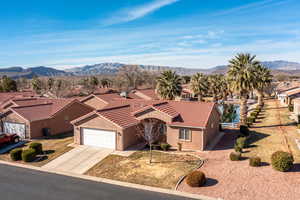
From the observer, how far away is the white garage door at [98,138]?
88.1 ft

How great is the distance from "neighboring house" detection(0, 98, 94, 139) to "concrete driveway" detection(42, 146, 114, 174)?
386 inches

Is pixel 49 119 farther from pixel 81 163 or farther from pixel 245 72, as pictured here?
pixel 245 72

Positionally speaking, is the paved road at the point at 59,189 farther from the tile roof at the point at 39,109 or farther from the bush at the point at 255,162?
the tile roof at the point at 39,109

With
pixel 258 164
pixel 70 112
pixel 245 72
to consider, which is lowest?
pixel 258 164

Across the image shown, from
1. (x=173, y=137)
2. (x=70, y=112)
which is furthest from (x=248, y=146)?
(x=70, y=112)

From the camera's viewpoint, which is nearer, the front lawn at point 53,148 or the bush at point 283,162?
the bush at point 283,162

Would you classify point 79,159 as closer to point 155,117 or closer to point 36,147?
point 36,147

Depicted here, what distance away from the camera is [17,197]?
16.7m

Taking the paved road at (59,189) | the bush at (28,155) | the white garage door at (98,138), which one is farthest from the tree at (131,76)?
the paved road at (59,189)

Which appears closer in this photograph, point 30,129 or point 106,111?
→ point 106,111

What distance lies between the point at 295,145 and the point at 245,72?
12.3 m

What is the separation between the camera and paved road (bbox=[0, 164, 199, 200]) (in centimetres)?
1647

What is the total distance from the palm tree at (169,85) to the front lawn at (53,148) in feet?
55.3

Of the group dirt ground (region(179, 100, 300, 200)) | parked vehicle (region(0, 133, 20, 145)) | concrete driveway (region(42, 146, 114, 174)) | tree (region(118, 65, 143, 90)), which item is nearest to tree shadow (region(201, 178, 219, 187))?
dirt ground (region(179, 100, 300, 200))
